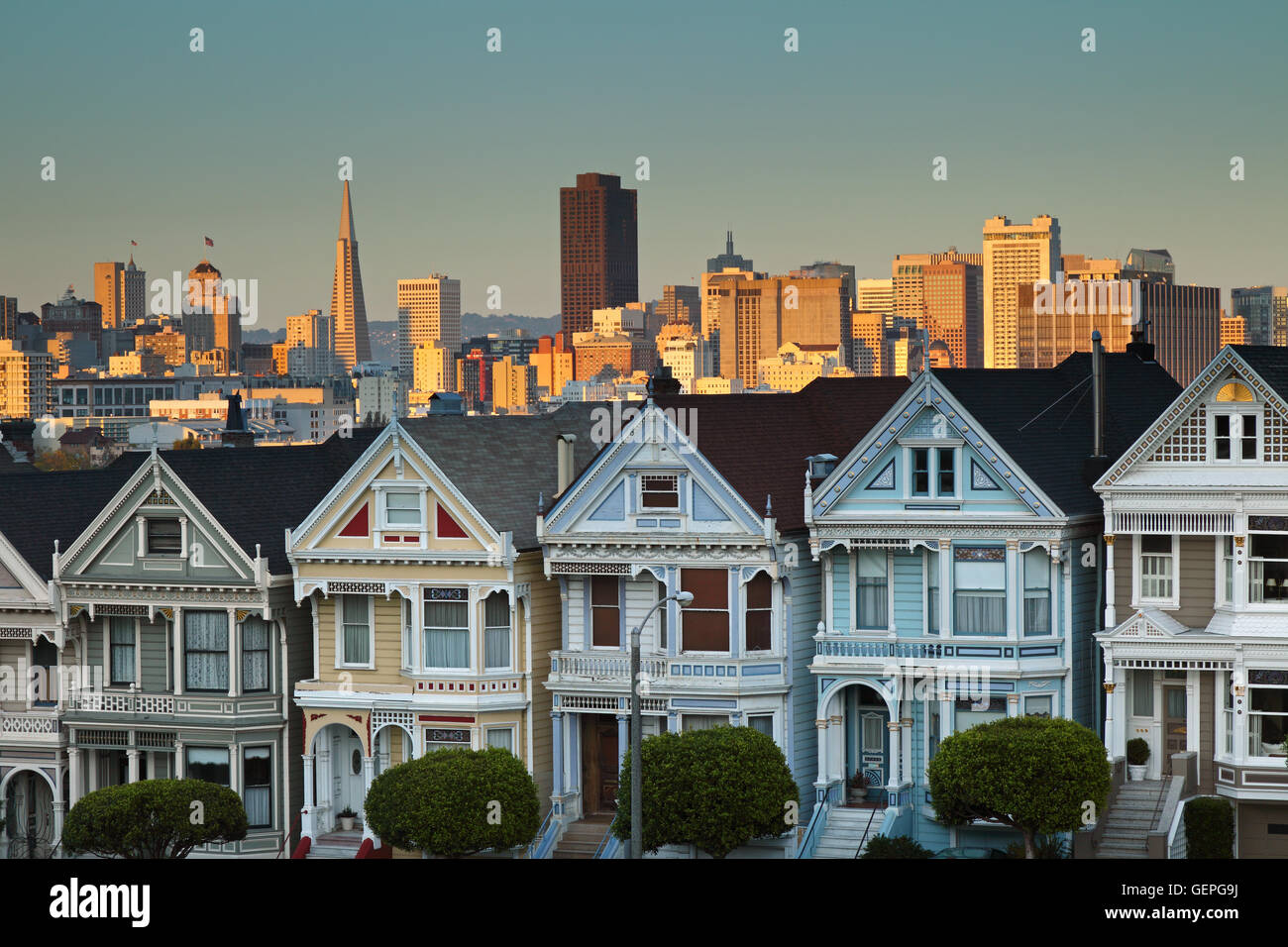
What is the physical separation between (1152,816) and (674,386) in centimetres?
1532

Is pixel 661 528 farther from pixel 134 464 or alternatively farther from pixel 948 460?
pixel 134 464

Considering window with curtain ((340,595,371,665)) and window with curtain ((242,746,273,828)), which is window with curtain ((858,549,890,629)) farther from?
window with curtain ((242,746,273,828))

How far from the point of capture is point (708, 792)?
35.7 m

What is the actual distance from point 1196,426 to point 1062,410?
14.8 feet

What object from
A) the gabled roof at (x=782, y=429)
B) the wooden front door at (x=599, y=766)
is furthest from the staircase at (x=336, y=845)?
the gabled roof at (x=782, y=429)

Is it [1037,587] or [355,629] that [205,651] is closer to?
[355,629]

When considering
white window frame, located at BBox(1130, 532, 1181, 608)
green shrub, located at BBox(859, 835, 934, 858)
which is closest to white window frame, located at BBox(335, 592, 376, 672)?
green shrub, located at BBox(859, 835, 934, 858)

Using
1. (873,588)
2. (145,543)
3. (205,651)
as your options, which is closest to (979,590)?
(873,588)

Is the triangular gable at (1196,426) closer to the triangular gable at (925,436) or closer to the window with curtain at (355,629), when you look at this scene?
the triangular gable at (925,436)

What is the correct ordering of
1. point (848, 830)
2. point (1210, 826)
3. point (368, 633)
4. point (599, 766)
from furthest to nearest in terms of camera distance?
1. point (368, 633)
2. point (599, 766)
3. point (848, 830)
4. point (1210, 826)

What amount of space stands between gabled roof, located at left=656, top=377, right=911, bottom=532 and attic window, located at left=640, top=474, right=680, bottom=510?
84 cm

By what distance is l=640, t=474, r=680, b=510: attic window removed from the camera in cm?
3888
